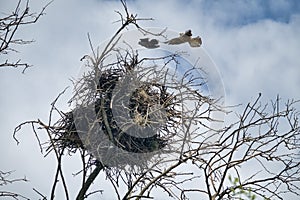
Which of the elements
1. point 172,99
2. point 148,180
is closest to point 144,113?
point 172,99

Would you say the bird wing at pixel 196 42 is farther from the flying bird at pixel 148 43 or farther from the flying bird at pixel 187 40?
the flying bird at pixel 148 43

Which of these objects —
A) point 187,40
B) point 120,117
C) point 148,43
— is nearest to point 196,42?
→ point 187,40

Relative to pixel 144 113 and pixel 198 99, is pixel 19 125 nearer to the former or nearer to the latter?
pixel 144 113

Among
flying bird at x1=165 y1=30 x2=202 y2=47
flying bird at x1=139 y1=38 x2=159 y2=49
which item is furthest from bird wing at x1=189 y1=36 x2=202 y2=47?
flying bird at x1=139 y1=38 x2=159 y2=49

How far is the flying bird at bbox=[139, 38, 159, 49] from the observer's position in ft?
5.80

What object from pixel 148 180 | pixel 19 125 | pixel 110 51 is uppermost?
pixel 110 51

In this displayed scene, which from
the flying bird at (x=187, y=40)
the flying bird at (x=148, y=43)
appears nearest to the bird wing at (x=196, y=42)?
the flying bird at (x=187, y=40)

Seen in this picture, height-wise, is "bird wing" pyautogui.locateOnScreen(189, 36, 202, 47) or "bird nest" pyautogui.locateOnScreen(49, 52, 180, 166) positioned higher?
"bird wing" pyautogui.locateOnScreen(189, 36, 202, 47)

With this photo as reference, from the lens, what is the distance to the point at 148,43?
1775 millimetres

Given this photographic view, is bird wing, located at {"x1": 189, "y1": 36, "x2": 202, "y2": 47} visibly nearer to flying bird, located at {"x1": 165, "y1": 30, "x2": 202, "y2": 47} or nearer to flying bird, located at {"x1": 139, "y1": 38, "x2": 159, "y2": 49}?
flying bird, located at {"x1": 165, "y1": 30, "x2": 202, "y2": 47}

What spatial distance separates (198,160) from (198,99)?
0.66ft

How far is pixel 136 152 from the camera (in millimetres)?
1761

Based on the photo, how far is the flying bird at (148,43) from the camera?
5.80 ft

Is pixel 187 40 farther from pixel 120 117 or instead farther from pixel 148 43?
pixel 120 117
